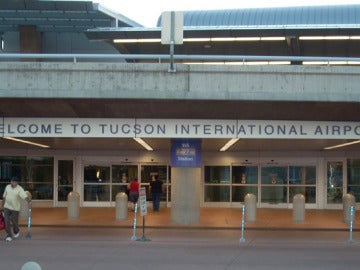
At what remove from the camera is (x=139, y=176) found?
25.2m

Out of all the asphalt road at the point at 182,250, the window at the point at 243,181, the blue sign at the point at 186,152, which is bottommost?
the asphalt road at the point at 182,250

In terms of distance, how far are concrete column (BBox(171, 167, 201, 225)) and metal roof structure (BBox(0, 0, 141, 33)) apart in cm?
1048

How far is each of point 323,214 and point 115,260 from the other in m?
13.0

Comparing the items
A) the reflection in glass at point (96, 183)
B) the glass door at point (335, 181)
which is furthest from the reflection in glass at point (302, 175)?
the reflection in glass at point (96, 183)

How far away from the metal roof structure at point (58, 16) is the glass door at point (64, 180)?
22.7 ft

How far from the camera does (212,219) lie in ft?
64.2

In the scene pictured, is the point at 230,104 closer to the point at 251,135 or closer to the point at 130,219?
the point at 251,135

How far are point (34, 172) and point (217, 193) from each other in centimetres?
854

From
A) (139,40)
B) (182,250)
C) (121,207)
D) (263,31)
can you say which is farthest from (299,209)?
(139,40)

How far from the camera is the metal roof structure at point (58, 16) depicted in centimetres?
2481

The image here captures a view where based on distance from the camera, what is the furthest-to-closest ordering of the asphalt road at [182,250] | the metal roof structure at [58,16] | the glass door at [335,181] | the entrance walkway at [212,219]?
the glass door at [335,181], the metal roof structure at [58,16], the entrance walkway at [212,219], the asphalt road at [182,250]

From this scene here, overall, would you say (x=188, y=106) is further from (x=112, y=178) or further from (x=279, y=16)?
(x=279, y=16)

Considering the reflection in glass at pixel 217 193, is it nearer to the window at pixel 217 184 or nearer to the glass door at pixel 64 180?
the window at pixel 217 184

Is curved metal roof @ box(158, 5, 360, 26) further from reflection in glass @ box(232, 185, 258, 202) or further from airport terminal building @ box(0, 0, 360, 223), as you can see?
reflection in glass @ box(232, 185, 258, 202)
